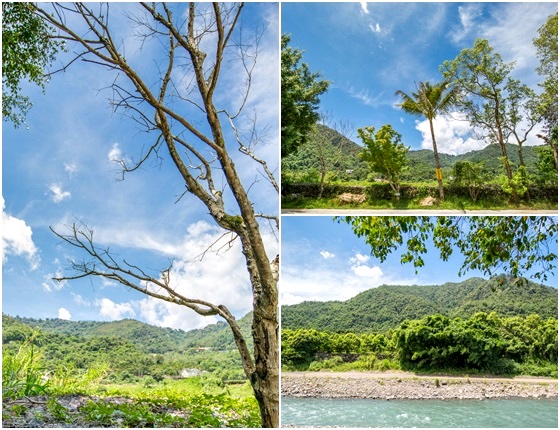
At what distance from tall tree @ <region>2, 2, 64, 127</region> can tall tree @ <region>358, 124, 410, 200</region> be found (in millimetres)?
2180

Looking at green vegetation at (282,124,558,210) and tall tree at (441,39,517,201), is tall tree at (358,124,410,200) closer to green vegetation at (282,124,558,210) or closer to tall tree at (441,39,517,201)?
green vegetation at (282,124,558,210)

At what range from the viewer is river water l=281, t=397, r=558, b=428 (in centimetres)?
264

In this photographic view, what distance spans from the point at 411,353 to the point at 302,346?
0.68m

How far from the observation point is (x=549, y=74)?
3062mm

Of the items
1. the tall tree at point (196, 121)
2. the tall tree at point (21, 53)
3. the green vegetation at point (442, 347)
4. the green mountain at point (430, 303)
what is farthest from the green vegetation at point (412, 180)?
the tall tree at point (21, 53)

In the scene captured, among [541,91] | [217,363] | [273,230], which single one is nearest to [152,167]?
[273,230]

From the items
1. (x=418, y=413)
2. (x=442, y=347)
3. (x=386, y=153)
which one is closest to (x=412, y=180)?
(x=386, y=153)

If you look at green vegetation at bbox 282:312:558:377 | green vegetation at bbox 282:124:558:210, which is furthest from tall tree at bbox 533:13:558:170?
green vegetation at bbox 282:312:558:377

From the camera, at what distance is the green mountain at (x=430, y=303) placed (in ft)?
9.44

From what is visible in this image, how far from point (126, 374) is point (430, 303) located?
2336mm

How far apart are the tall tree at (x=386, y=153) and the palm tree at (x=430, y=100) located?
0.19 meters

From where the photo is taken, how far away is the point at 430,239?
115 inches

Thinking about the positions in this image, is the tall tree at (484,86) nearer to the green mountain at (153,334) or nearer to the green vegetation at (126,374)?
the green vegetation at (126,374)

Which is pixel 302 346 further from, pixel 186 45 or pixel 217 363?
pixel 186 45
